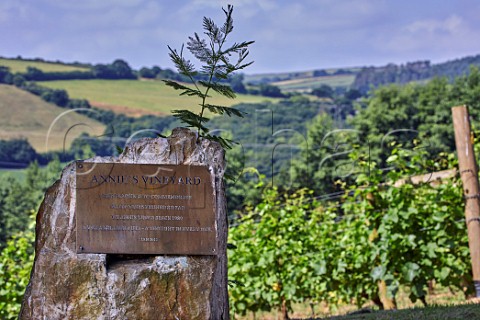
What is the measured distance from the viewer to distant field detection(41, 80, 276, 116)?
62.7 meters

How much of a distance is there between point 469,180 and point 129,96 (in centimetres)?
5732

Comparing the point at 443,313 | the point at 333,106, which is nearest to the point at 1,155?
the point at 333,106

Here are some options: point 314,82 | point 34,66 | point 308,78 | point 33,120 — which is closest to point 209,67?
point 33,120

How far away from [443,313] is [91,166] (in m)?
3.81

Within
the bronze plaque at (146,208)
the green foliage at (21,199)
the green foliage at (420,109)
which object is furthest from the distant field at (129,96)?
the bronze plaque at (146,208)

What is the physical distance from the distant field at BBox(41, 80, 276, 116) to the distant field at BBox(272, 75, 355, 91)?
38.9ft

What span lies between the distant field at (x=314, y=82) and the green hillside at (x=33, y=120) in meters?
21.4

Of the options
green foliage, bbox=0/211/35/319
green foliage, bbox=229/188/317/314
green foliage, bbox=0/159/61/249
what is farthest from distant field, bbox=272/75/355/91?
green foliage, bbox=0/211/35/319

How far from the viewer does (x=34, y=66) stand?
73938 mm

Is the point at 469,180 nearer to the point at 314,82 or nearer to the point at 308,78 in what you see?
the point at 314,82

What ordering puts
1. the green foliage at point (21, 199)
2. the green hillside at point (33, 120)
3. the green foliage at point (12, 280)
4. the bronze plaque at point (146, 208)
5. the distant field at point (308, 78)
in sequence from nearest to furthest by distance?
1. the bronze plaque at point (146, 208)
2. the green foliage at point (12, 280)
3. the green foliage at point (21, 199)
4. the green hillside at point (33, 120)
5. the distant field at point (308, 78)

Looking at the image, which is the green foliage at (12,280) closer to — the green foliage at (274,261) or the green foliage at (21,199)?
the green foliage at (274,261)

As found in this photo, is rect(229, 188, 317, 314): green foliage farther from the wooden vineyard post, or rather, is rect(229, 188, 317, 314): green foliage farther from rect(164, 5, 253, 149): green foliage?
rect(164, 5, 253, 149): green foliage

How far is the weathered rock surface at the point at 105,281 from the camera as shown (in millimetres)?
6328
